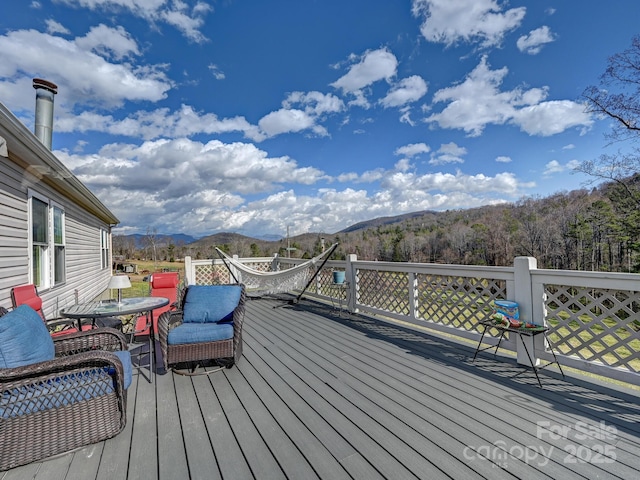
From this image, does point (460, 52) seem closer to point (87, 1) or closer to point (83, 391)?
point (87, 1)

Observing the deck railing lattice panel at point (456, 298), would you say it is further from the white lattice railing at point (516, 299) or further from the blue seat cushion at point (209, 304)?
the blue seat cushion at point (209, 304)

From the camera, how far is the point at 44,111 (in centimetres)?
563

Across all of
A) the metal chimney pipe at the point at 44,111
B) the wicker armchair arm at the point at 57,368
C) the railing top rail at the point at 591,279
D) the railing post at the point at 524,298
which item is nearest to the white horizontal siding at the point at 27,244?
the metal chimney pipe at the point at 44,111

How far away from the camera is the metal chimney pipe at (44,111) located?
557 centimetres

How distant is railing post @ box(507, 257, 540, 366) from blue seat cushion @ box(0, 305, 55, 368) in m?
4.00

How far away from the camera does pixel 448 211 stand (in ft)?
127

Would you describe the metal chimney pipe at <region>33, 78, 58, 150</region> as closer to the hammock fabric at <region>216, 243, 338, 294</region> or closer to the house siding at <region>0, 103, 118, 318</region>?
the house siding at <region>0, 103, 118, 318</region>

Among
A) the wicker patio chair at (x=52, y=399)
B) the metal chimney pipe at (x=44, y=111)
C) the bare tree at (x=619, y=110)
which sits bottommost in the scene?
the wicker patio chair at (x=52, y=399)

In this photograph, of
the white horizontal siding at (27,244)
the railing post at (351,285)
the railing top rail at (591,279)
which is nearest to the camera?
the railing top rail at (591,279)

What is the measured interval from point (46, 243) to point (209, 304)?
3532mm

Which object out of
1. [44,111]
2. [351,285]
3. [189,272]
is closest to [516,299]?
[351,285]

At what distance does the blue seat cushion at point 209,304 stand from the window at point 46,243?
104 inches

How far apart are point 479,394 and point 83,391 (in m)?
2.81

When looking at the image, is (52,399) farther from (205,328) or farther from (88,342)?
(205,328)
